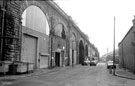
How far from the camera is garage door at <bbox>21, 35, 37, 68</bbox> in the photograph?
1019 inches

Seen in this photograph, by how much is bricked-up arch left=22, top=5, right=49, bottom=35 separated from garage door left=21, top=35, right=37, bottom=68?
73.7 inches

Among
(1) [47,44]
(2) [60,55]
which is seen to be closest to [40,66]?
(1) [47,44]

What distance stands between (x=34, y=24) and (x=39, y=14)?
8.79ft

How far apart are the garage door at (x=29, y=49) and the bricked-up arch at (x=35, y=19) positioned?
1.87 metres

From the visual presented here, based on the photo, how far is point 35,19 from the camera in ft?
96.3

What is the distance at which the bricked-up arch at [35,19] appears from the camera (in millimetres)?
26491

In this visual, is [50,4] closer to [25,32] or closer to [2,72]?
[25,32]

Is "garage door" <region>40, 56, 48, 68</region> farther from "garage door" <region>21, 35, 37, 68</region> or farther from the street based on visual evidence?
the street

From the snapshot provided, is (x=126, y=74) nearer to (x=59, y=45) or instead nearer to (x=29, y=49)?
(x=29, y=49)

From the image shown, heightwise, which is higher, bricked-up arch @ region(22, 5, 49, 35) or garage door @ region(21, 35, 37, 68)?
bricked-up arch @ region(22, 5, 49, 35)

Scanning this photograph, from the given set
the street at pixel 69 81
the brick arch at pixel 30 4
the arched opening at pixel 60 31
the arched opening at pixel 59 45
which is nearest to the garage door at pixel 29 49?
the brick arch at pixel 30 4

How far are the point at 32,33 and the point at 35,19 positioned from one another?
2.67 m

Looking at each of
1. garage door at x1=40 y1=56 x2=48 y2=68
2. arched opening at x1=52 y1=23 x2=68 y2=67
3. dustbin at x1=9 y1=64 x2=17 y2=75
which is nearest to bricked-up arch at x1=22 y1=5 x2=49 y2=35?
garage door at x1=40 y1=56 x2=48 y2=68

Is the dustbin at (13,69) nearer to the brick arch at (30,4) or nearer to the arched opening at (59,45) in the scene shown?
the brick arch at (30,4)
